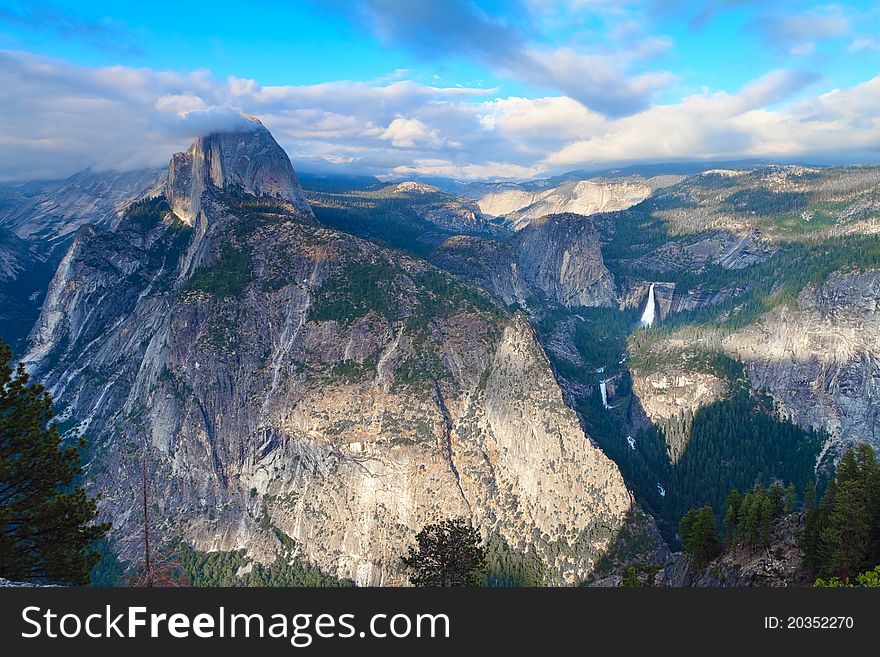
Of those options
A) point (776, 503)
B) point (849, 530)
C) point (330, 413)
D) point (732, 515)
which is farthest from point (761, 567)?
point (330, 413)

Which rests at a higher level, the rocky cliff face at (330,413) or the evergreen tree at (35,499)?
the evergreen tree at (35,499)

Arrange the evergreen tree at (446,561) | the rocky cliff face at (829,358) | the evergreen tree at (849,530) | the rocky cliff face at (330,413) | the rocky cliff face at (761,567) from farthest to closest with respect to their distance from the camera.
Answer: the rocky cliff face at (829,358)
the rocky cliff face at (330,413)
the rocky cliff face at (761,567)
the evergreen tree at (849,530)
the evergreen tree at (446,561)

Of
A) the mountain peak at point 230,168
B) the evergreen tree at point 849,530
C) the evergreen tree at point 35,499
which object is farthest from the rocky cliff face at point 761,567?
the mountain peak at point 230,168

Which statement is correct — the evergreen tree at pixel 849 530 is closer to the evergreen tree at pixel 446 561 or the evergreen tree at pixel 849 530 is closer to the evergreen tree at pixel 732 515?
the evergreen tree at pixel 732 515

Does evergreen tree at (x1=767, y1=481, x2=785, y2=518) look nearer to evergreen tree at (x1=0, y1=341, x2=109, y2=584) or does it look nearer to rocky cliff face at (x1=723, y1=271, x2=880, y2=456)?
evergreen tree at (x1=0, y1=341, x2=109, y2=584)

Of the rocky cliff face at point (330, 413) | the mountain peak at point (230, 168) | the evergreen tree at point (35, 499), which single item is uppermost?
the mountain peak at point (230, 168)

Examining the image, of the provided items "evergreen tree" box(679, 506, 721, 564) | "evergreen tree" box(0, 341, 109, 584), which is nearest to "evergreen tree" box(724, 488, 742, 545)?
"evergreen tree" box(679, 506, 721, 564)

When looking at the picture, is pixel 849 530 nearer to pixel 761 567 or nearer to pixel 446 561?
pixel 761 567

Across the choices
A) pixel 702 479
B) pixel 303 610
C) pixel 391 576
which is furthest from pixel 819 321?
pixel 303 610
